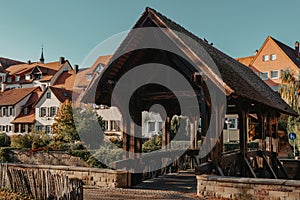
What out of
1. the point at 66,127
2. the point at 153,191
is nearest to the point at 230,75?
the point at 153,191

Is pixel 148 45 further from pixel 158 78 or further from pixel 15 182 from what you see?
pixel 15 182

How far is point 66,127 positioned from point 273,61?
28.6 m

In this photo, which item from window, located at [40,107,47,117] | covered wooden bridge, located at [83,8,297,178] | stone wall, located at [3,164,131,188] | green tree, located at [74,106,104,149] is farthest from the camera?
window, located at [40,107,47,117]

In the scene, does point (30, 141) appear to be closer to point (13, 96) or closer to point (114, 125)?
point (114, 125)

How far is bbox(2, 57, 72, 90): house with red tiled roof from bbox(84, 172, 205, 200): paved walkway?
1885 inches

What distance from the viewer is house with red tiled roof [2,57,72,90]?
194ft

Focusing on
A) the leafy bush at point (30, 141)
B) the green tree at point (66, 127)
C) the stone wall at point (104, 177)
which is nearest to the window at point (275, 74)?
the green tree at point (66, 127)

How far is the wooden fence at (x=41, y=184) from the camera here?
8234 mm

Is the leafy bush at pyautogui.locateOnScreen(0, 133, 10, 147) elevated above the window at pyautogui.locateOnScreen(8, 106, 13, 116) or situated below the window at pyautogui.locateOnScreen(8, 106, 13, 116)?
below

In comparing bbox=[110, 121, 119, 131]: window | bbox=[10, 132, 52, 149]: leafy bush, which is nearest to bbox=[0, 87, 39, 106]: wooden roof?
bbox=[110, 121, 119, 131]: window

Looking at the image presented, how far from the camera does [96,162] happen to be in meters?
23.5

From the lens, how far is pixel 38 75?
61.2 meters

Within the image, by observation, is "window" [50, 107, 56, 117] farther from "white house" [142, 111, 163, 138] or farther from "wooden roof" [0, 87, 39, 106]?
"white house" [142, 111, 163, 138]

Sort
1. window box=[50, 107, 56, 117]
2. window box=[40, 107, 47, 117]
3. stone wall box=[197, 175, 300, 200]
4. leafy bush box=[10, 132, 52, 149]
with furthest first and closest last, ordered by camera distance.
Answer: window box=[40, 107, 47, 117] → window box=[50, 107, 56, 117] → leafy bush box=[10, 132, 52, 149] → stone wall box=[197, 175, 300, 200]
